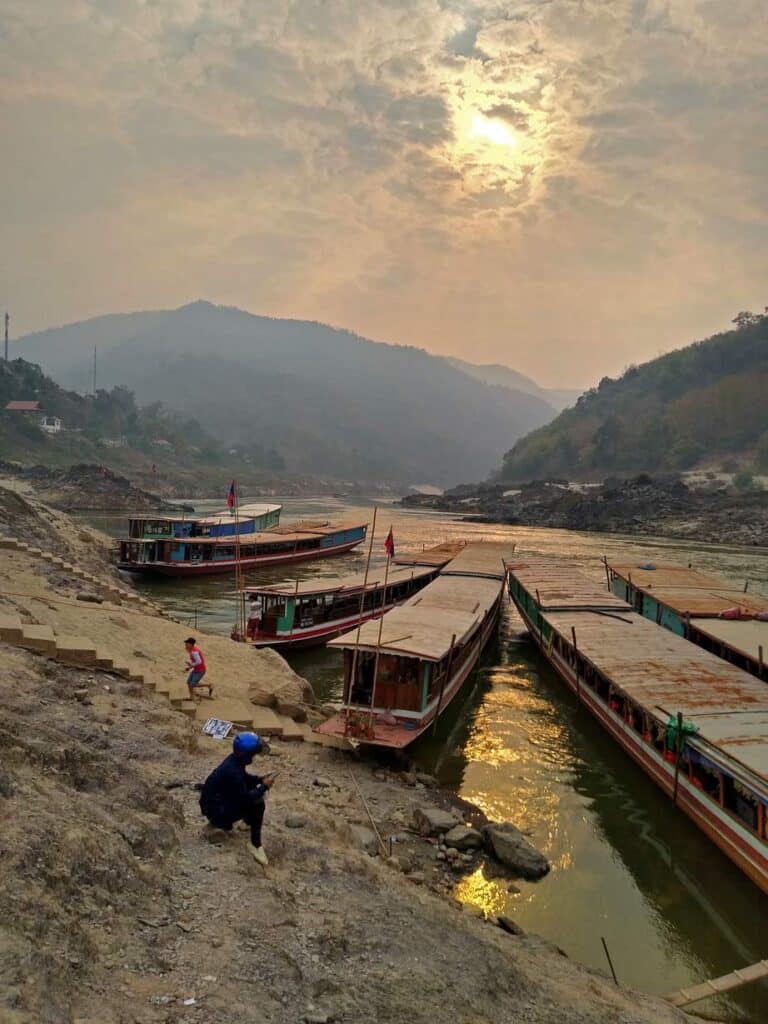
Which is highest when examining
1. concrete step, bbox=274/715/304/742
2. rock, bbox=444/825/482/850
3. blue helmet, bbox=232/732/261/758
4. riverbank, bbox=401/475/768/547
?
riverbank, bbox=401/475/768/547

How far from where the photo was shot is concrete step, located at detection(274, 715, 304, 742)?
14.1 m

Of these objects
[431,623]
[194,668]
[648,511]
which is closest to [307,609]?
[431,623]

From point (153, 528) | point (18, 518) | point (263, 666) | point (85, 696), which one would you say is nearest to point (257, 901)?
point (85, 696)

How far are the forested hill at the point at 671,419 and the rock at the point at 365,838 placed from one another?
128 meters

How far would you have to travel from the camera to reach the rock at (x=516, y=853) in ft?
35.4

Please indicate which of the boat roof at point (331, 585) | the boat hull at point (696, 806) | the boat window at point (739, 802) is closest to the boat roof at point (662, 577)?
the boat roof at point (331, 585)

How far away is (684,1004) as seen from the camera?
8016mm

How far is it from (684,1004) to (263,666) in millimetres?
13432

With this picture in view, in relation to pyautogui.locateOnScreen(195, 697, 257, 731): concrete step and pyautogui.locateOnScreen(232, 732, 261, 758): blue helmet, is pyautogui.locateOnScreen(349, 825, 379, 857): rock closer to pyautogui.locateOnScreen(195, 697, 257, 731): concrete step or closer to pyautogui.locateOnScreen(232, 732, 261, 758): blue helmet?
pyautogui.locateOnScreen(232, 732, 261, 758): blue helmet

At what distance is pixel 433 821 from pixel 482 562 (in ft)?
76.7

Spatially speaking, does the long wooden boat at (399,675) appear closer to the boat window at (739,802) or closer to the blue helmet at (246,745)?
the boat window at (739,802)

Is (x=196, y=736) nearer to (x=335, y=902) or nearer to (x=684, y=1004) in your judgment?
(x=335, y=902)

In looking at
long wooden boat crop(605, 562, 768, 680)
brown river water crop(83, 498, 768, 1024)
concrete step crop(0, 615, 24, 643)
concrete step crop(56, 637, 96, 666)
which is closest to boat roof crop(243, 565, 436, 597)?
brown river water crop(83, 498, 768, 1024)

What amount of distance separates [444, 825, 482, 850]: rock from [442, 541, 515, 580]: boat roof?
61.8 ft
